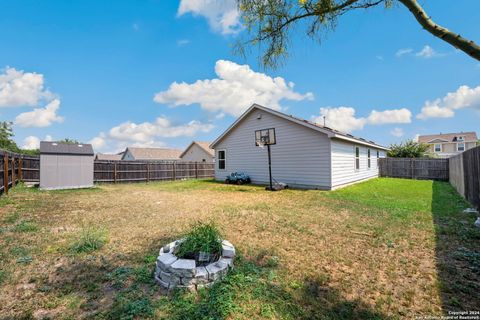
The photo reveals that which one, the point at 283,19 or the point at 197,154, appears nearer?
the point at 283,19

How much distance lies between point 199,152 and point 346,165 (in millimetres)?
24644

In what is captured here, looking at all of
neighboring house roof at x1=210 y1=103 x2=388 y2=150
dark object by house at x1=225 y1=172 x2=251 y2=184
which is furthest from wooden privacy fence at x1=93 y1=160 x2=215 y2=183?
dark object by house at x1=225 y1=172 x2=251 y2=184

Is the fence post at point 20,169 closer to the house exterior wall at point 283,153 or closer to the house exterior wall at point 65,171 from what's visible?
the house exterior wall at point 65,171

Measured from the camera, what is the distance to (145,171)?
16953 millimetres

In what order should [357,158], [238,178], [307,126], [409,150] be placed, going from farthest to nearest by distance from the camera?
[409,150] → [238,178] → [357,158] → [307,126]

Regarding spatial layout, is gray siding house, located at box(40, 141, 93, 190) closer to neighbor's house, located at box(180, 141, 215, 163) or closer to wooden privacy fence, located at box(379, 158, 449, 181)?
neighbor's house, located at box(180, 141, 215, 163)

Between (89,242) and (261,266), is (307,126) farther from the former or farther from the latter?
(89,242)

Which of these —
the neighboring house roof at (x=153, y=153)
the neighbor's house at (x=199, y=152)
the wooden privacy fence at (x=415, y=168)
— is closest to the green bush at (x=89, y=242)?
the wooden privacy fence at (x=415, y=168)

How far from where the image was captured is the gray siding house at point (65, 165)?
11.0 m

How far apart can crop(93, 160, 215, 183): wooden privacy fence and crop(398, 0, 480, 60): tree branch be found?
1704 cm

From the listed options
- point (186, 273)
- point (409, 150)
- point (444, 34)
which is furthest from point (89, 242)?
point (409, 150)

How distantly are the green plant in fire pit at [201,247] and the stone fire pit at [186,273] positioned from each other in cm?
10

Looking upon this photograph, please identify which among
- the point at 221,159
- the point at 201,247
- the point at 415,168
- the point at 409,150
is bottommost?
the point at 201,247

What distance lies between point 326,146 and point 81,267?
10.0m
